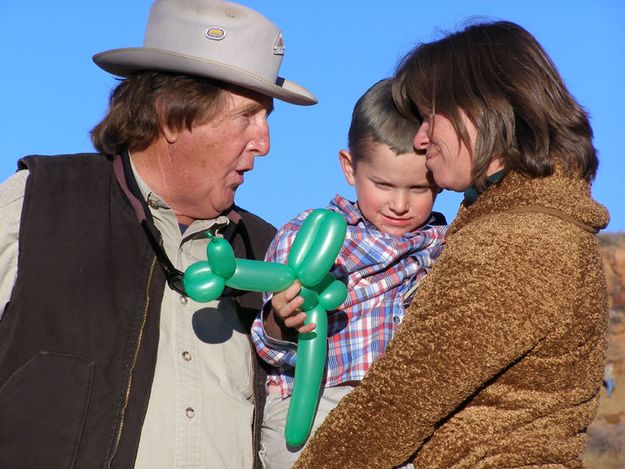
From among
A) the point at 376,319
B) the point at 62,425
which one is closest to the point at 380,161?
the point at 376,319

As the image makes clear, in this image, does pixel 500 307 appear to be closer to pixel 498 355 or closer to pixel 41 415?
pixel 498 355

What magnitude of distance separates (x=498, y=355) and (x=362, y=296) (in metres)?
1.18

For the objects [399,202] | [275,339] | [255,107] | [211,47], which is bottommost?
[275,339]

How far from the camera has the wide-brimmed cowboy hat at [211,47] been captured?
4590 mm

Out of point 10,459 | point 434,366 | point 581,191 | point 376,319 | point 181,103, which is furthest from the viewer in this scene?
point 181,103

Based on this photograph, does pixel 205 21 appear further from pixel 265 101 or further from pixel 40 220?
pixel 40 220

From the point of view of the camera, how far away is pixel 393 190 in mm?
4391

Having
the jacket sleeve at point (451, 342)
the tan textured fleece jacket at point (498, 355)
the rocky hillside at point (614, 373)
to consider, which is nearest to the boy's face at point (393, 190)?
the tan textured fleece jacket at point (498, 355)

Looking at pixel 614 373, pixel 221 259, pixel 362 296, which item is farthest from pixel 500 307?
pixel 614 373

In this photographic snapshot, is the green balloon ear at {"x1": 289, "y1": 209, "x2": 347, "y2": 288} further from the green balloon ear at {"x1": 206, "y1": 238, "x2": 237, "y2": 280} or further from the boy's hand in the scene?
the green balloon ear at {"x1": 206, "y1": 238, "x2": 237, "y2": 280}

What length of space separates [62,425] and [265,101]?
5.88 feet

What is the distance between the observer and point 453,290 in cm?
324

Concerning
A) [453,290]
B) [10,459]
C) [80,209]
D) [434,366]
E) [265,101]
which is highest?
[265,101]

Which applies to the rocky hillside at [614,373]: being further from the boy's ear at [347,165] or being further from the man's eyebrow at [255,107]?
the man's eyebrow at [255,107]
